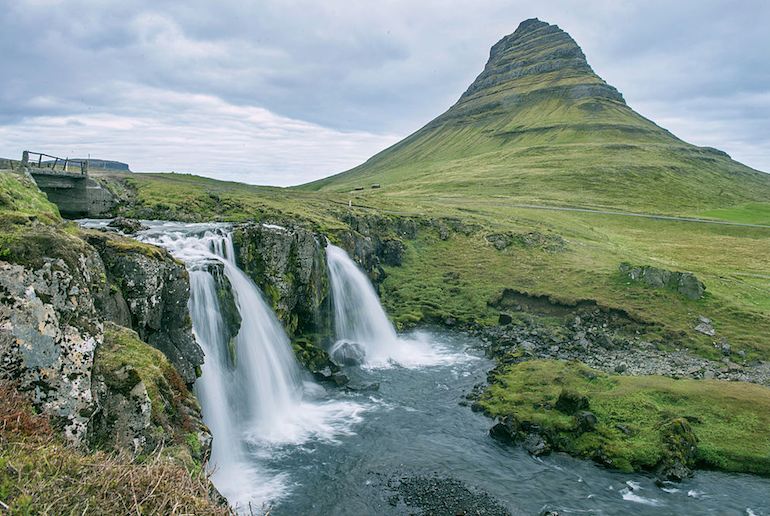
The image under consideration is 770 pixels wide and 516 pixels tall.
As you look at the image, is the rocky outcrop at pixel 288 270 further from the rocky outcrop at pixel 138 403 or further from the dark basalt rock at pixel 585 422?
the dark basalt rock at pixel 585 422

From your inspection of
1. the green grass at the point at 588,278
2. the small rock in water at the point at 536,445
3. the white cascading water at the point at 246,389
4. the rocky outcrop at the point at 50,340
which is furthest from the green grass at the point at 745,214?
the rocky outcrop at the point at 50,340

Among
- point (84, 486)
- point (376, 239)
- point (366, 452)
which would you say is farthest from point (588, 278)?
point (84, 486)

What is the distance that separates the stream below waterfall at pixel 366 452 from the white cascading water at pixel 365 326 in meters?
3.96

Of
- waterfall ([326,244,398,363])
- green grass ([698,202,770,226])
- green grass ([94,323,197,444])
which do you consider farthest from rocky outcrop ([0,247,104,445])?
green grass ([698,202,770,226])

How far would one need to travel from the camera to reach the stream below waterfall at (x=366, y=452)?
2075 cm

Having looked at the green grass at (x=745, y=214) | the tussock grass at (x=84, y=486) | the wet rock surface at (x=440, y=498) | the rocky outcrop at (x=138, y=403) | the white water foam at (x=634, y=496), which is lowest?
the wet rock surface at (x=440, y=498)

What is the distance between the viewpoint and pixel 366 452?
24.8 meters

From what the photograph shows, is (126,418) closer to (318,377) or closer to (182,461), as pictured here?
(182,461)

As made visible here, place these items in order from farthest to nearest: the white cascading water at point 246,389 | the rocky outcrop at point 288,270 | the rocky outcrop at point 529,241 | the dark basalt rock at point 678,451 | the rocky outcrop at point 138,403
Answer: the rocky outcrop at point 529,241, the rocky outcrop at point 288,270, the dark basalt rock at point 678,451, the white cascading water at point 246,389, the rocky outcrop at point 138,403

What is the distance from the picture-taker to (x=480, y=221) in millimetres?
81062

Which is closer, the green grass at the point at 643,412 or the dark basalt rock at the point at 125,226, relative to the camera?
the green grass at the point at 643,412

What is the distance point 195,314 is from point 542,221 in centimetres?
7449

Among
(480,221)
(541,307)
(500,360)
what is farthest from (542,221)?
(500,360)

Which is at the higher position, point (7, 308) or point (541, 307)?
point (7, 308)
